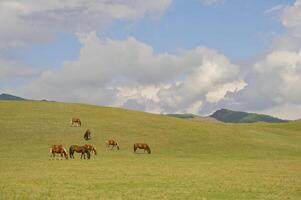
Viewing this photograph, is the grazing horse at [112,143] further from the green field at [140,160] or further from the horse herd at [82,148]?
the green field at [140,160]

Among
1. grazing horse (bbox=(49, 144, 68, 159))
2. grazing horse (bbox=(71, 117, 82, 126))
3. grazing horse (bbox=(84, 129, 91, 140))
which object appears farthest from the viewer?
grazing horse (bbox=(71, 117, 82, 126))

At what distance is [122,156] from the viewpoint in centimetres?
5116

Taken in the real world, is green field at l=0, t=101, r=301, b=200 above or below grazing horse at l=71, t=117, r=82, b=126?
below

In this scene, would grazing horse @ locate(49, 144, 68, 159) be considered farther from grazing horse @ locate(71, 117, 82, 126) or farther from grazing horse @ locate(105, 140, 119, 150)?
grazing horse @ locate(71, 117, 82, 126)

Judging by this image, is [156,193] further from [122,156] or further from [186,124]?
[186,124]

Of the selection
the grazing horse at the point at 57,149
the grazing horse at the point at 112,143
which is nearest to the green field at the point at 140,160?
the grazing horse at the point at 112,143

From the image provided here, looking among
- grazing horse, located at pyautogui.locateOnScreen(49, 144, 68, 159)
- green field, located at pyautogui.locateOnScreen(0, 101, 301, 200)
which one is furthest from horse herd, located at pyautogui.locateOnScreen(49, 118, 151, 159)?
green field, located at pyautogui.locateOnScreen(0, 101, 301, 200)

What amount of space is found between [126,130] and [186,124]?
13478 mm

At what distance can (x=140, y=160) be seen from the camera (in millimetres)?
46500

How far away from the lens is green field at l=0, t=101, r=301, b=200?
25156 millimetres

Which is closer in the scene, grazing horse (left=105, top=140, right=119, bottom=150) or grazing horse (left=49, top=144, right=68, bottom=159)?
grazing horse (left=49, top=144, right=68, bottom=159)

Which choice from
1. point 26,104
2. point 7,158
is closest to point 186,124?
point 26,104

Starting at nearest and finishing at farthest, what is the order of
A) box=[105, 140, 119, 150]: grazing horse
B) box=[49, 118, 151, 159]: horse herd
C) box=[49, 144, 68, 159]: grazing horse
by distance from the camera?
1. box=[49, 144, 68, 159]: grazing horse
2. box=[49, 118, 151, 159]: horse herd
3. box=[105, 140, 119, 150]: grazing horse

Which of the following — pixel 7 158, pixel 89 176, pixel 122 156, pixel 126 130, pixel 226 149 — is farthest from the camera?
pixel 126 130
